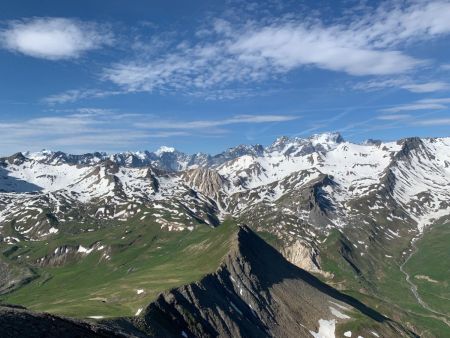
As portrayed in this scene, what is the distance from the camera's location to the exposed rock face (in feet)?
399

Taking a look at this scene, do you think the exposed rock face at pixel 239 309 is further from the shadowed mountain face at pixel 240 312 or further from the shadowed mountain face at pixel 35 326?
the shadowed mountain face at pixel 35 326

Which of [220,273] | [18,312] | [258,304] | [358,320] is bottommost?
[358,320]

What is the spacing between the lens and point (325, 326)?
18162cm

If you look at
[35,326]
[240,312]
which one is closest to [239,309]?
[240,312]

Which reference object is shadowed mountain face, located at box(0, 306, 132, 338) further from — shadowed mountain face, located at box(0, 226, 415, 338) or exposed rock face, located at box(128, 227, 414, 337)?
exposed rock face, located at box(128, 227, 414, 337)

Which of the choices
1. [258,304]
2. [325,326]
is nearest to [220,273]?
[258,304]

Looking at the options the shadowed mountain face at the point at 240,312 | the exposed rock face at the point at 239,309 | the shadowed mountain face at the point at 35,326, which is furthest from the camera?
the exposed rock face at the point at 239,309

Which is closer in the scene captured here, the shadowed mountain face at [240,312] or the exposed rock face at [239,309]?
the shadowed mountain face at [240,312]

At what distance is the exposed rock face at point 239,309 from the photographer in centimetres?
12150

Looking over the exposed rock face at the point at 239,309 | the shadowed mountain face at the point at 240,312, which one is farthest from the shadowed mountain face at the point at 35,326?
the exposed rock face at the point at 239,309

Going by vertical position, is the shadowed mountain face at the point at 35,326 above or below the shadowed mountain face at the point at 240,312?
above

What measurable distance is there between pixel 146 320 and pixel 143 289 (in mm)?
43480

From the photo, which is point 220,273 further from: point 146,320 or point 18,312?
point 18,312

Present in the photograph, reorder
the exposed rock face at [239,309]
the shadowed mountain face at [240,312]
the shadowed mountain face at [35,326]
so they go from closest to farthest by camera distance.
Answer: the shadowed mountain face at [35,326]
the shadowed mountain face at [240,312]
the exposed rock face at [239,309]
